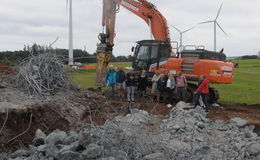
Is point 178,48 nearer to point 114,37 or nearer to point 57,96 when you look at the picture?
point 114,37

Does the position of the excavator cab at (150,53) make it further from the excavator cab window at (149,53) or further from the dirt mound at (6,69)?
the dirt mound at (6,69)

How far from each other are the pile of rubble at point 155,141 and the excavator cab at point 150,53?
146 inches

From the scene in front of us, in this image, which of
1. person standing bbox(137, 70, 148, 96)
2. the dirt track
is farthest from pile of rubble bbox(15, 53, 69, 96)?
the dirt track

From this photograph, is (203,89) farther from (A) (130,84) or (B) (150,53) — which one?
(B) (150,53)

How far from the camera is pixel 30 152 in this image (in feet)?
19.2

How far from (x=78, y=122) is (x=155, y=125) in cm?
225

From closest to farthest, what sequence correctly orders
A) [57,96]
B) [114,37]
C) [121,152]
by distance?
[121,152]
[57,96]
[114,37]

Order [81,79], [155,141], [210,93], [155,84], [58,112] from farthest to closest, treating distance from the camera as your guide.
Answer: [81,79] < [210,93] < [155,84] < [58,112] < [155,141]

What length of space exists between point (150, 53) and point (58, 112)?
18.6 feet

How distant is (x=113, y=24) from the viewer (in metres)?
13.3

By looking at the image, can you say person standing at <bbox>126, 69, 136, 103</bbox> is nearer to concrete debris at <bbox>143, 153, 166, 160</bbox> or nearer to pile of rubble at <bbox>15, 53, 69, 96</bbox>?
pile of rubble at <bbox>15, 53, 69, 96</bbox>

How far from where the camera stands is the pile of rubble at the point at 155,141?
5.41 metres

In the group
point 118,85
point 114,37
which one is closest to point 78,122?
point 118,85

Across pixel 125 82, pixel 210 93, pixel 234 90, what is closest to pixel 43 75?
pixel 125 82
